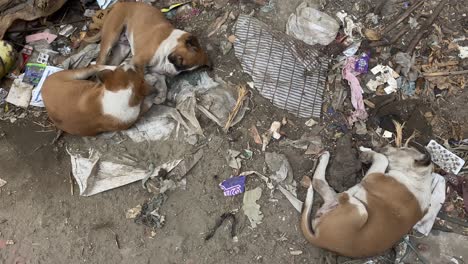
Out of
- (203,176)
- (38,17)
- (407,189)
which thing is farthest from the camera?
(38,17)

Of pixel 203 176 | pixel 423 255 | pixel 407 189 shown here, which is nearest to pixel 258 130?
pixel 203 176

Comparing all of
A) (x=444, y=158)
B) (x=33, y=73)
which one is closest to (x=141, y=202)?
(x=33, y=73)

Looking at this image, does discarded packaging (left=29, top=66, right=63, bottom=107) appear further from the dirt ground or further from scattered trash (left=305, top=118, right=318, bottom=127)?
scattered trash (left=305, top=118, right=318, bottom=127)

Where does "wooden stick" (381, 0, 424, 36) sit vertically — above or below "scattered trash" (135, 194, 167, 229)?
above

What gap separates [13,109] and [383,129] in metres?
3.90

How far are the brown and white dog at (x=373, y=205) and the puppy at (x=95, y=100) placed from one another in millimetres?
1725

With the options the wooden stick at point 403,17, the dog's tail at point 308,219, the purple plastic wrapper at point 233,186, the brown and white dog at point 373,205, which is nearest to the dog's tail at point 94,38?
the purple plastic wrapper at point 233,186

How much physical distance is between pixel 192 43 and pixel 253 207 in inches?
70.0

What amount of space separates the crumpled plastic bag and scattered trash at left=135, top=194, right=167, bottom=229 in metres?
2.36

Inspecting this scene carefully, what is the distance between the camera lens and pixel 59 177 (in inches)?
199

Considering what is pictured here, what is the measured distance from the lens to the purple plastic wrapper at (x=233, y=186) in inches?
196

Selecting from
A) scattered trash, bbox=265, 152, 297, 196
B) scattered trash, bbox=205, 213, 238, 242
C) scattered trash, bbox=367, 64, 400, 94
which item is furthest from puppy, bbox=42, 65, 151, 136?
scattered trash, bbox=367, 64, 400, 94

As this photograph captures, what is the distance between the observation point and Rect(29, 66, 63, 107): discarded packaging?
5352mm

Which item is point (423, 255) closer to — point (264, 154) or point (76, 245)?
point (264, 154)
